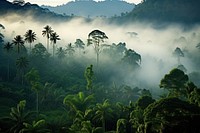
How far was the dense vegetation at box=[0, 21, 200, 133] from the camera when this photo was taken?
4922 centimetres

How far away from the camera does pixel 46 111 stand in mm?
97688

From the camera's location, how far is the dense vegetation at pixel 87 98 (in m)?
49.2

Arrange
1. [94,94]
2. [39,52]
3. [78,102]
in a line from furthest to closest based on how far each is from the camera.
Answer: [39,52] → [94,94] → [78,102]

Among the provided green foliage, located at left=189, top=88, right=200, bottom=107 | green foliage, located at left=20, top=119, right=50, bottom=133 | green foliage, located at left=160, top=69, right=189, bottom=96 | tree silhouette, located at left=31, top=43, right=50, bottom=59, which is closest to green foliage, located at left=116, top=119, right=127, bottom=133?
green foliage, located at left=160, top=69, right=189, bottom=96

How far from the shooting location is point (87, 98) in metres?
80.8

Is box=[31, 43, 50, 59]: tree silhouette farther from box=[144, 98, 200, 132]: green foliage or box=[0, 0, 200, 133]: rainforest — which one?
box=[144, 98, 200, 132]: green foliage

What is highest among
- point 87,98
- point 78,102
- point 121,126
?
point 87,98

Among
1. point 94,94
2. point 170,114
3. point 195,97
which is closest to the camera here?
point 170,114

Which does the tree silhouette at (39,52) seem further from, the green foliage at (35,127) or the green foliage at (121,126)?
the green foliage at (35,127)

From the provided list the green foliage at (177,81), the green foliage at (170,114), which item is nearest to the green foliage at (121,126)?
the green foliage at (177,81)

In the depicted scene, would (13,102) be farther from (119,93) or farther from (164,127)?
(164,127)

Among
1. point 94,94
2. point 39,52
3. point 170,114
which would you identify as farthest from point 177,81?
point 39,52

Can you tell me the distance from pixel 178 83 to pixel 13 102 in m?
52.3

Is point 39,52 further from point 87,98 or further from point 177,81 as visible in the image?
point 177,81
